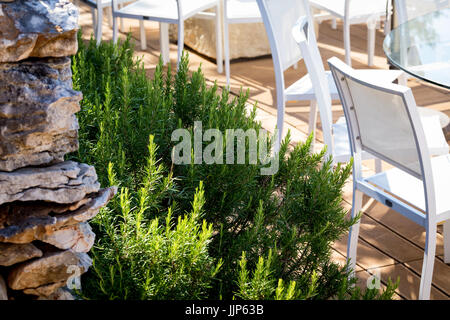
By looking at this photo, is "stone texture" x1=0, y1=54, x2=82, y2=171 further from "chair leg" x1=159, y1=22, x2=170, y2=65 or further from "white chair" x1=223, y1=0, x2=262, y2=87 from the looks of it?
"chair leg" x1=159, y1=22, x2=170, y2=65

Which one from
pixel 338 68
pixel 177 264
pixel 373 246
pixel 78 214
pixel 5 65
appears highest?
pixel 5 65

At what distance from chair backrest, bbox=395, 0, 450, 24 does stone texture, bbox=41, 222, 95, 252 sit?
2.73 metres

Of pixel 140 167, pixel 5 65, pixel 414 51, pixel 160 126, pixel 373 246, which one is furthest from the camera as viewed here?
pixel 414 51

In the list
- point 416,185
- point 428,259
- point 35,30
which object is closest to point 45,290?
point 35,30

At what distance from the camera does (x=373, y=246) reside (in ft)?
8.71

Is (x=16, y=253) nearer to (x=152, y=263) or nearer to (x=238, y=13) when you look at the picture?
(x=152, y=263)

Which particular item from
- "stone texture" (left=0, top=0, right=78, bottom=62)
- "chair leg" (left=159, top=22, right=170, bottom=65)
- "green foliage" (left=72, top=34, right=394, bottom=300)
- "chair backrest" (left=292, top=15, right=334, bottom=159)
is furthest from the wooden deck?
"stone texture" (left=0, top=0, right=78, bottom=62)

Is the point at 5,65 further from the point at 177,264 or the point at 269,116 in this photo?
the point at 269,116

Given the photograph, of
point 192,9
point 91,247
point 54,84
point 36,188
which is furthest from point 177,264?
point 192,9

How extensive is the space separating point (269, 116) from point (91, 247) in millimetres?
2815

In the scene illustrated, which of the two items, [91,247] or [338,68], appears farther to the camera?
[338,68]

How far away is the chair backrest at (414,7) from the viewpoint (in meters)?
3.48

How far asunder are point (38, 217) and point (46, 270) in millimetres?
126

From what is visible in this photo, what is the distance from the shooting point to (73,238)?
1261 mm
